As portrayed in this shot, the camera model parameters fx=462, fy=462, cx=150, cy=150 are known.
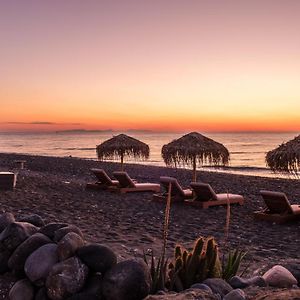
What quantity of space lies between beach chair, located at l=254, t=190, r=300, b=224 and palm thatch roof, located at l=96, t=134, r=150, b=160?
25.2 feet

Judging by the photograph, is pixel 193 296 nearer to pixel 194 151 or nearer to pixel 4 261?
pixel 4 261

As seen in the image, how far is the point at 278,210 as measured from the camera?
10.2 metres

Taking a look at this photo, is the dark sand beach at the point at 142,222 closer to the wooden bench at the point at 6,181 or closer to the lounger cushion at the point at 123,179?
the wooden bench at the point at 6,181

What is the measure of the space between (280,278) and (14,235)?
3.05m

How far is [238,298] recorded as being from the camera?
386 cm

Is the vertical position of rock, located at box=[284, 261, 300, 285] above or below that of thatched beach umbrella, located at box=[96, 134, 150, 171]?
below

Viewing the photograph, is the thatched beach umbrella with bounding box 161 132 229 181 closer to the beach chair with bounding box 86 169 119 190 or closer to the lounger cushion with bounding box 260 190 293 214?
the beach chair with bounding box 86 169 119 190

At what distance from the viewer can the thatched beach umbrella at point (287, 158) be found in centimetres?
1005

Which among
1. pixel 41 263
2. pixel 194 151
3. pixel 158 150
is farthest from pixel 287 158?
pixel 158 150

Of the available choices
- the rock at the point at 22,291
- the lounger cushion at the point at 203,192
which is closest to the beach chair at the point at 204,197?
the lounger cushion at the point at 203,192

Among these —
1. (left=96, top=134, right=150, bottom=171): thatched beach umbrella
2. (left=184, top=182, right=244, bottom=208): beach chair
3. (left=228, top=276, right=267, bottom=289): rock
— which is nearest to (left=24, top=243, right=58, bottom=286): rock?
(left=228, top=276, right=267, bottom=289): rock

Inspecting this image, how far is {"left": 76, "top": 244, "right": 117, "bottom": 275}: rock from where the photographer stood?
4590 millimetres

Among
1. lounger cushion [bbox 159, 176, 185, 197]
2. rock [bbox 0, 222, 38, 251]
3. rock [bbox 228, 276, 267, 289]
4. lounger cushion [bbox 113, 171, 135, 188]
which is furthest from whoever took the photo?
lounger cushion [bbox 113, 171, 135, 188]

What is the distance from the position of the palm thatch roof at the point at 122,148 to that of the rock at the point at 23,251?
40.0 feet
